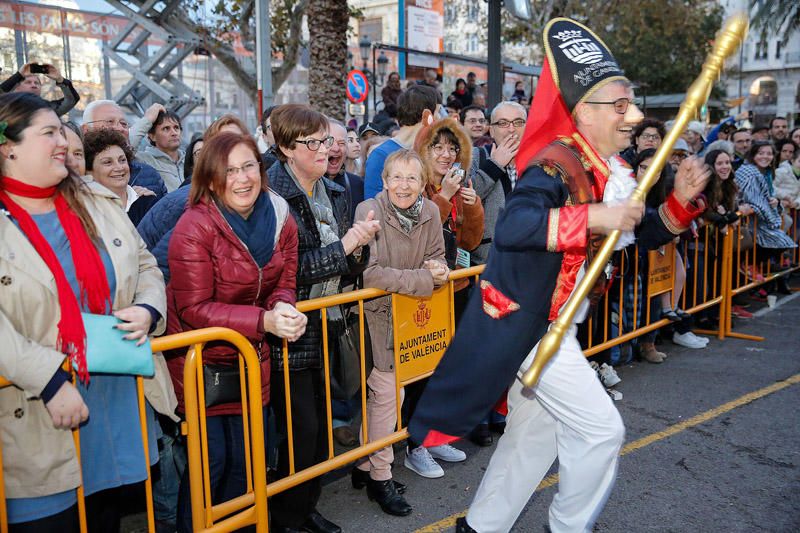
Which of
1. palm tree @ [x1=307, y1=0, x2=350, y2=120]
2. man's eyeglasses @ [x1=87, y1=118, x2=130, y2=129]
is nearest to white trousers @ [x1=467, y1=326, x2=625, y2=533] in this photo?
man's eyeglasses @ [x1=87, y1=118, x2=130, y2=129]

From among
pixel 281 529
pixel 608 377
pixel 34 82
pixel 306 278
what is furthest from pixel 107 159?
pixel 608 377

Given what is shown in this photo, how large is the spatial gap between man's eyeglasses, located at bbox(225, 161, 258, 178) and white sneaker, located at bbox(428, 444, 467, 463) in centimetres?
221

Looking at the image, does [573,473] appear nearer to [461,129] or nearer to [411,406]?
[411,406]

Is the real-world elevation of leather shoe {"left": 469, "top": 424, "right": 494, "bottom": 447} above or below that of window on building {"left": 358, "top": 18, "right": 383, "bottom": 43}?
below

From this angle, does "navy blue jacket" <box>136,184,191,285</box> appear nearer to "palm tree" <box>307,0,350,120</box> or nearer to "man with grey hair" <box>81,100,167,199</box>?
"man with grey hair" <box>81,100,167,199</box>

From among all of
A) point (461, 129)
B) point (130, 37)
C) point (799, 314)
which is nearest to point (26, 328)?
point (461, 129)

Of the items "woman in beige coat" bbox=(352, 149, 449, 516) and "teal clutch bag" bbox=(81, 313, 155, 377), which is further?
"woman in beige coat" bbox=(352, 149, 449, 516)

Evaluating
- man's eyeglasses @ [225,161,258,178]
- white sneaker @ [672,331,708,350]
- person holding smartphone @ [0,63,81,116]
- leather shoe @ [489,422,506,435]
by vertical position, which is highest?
person holding smartphone @ [0,63,81,116]

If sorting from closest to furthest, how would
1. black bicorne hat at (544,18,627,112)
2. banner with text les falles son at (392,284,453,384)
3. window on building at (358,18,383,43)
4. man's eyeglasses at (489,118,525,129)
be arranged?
black bicorne hat at (544,18,627,112) < banner with text les falles son at (392,284,453,384) < man's eyeglasses at (489,118,525,129) < window on building at (358,18,383,43)

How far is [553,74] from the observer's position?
2920mm

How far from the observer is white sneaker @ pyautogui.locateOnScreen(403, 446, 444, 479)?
13.9 feet

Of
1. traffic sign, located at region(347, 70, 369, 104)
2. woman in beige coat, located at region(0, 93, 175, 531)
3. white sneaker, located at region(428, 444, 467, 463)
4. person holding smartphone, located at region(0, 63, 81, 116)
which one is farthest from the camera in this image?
traffic sign, located at region(347, 70, 369, 104)

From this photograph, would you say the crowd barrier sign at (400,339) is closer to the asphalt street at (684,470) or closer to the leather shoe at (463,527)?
the asphalt street at (684,470)

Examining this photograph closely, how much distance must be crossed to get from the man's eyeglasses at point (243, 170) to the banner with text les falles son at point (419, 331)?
1.20 meters
